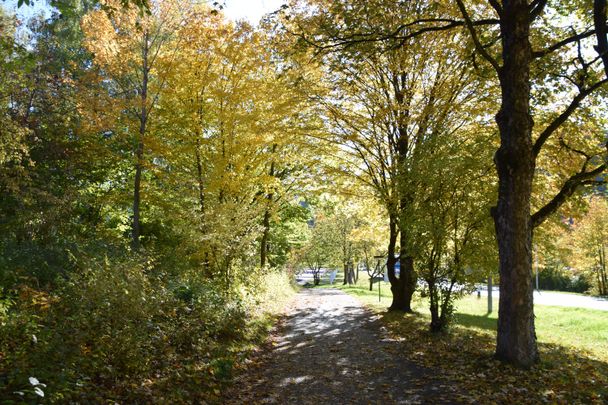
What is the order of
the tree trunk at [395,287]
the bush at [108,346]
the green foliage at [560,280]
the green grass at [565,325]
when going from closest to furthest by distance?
1. the bush at [108,346]
2. the green grass at [565,325]
3. the tree trunk at [395,287]
4. the green foliage at [560,280]

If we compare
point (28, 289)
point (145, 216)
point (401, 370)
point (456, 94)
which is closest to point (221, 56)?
point (456, 94)

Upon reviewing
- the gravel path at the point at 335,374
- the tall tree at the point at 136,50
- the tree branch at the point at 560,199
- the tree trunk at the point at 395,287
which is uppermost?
the tall tree at the point at 136,50

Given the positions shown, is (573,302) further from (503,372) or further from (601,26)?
(503,372)

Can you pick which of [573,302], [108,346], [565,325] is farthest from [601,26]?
[573,302]

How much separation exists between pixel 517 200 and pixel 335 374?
14.7 ft

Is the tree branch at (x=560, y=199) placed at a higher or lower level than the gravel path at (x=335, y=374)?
higher

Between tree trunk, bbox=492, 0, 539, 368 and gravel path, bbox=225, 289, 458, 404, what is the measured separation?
1544 mm

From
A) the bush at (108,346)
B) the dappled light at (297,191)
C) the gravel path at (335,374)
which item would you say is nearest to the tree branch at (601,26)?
the dappled light at (297,191)

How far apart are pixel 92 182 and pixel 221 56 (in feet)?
27.8

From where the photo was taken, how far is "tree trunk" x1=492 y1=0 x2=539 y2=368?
720 centimetres

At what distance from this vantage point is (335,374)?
307 inches

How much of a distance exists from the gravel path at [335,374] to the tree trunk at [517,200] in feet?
5.07

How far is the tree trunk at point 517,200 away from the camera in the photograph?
720cm

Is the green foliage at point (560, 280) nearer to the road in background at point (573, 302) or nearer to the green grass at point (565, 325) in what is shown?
the road in background at point (573, 302)
